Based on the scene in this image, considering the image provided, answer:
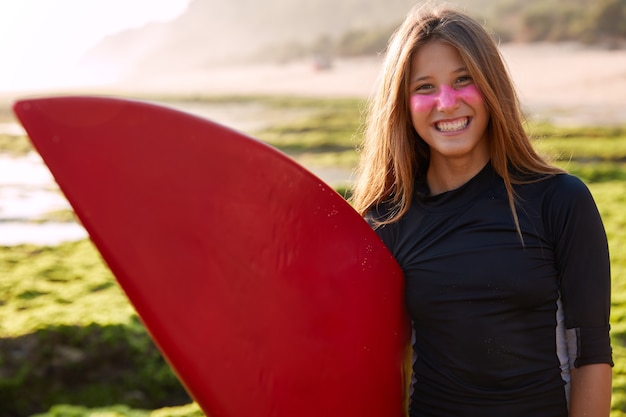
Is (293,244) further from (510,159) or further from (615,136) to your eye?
(615,136)

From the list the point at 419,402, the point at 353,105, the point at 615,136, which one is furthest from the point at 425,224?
the point at 353,105

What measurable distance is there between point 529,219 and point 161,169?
855 mm

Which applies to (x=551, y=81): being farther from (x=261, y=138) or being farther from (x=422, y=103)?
(x=422, y=103)

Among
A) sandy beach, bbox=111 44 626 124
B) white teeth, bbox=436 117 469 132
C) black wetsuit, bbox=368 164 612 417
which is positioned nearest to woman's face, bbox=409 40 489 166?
white teeth, bbox=436 117 469 132

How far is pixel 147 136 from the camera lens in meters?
1.51

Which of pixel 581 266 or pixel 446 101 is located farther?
pixel 446 101

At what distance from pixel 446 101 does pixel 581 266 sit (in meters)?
0.51

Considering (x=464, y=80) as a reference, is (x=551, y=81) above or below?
above

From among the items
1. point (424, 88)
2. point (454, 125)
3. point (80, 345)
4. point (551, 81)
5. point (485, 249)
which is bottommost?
point (80, 345)

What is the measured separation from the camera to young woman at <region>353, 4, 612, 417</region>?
5.23ft

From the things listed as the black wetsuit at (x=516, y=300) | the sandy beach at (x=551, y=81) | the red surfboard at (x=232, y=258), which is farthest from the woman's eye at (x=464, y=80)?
the sandy beach at (x=551, y=81)

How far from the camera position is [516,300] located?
160 cm

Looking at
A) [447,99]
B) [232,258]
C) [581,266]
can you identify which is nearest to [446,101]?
[447,99]

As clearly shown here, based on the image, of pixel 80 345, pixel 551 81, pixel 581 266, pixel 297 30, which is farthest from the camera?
pixel 297 30
